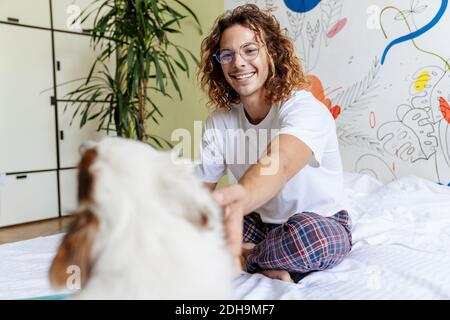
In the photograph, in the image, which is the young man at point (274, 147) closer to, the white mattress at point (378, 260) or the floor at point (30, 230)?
the white mattress at point (378, 260)

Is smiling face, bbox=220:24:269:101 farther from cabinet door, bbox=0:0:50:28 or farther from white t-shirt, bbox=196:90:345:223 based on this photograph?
cabinet door, bbox=0:0:50:28

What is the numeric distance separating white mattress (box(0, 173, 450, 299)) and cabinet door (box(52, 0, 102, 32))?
2220 mm

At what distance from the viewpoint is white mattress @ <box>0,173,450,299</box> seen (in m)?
0.99

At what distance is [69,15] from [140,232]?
129 inches

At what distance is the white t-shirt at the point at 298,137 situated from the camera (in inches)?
Answer: 42.6

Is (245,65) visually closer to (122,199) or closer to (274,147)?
(274,147)

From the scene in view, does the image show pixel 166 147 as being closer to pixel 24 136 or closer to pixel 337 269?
pixel 24 136

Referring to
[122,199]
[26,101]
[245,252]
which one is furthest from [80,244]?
[26,101]

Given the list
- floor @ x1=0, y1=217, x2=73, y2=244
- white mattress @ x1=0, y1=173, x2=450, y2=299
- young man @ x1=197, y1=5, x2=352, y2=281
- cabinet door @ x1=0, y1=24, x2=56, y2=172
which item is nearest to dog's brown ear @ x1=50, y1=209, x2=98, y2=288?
young man @ x1=197, y1=5, x2=352, y2=281

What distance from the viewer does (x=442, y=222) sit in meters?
1.50

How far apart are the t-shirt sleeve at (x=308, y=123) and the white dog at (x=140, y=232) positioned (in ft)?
1.89

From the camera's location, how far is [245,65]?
1281 millimetres
